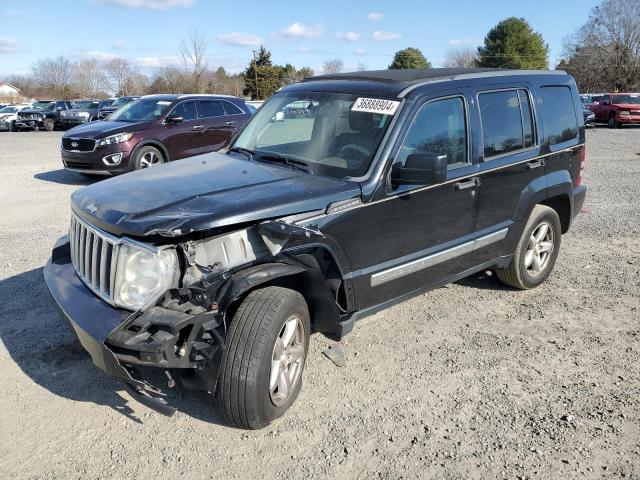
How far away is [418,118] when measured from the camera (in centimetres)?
384

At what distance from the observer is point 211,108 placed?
468 inches

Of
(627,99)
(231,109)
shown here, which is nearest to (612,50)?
(627,99)

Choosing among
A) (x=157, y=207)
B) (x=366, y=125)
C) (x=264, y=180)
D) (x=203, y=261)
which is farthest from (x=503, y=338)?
(x=157, y=207)

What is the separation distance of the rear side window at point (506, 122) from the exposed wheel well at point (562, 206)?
2.61ft

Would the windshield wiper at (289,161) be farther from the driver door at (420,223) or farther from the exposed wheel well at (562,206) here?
the exposed wheel well at (562,206)

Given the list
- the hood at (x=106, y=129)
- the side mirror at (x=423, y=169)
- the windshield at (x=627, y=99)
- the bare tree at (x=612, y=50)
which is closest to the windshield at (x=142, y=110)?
the hood at (x=106, y=129)

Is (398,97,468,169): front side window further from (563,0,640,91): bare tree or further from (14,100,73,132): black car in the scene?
(563,0,640,91): bare tree

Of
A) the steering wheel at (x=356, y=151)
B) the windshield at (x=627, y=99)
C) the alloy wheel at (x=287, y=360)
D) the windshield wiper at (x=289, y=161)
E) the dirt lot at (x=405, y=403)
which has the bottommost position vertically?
the dirt lot at (x=405, y=403)

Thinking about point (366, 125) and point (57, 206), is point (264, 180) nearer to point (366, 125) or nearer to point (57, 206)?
point (366, 125)

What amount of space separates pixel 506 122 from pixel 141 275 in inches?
127

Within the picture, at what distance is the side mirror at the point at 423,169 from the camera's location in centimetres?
340

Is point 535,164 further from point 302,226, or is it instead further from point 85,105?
point 85,105

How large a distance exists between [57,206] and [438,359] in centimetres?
723

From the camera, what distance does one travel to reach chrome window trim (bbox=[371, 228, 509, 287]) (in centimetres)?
372
